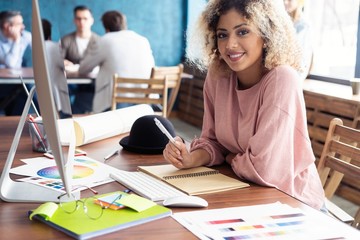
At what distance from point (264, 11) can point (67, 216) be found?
92 centimetres

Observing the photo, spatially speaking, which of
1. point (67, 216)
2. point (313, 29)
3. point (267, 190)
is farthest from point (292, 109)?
point (313, 29)

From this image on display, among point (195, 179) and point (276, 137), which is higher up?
point (276, 137)

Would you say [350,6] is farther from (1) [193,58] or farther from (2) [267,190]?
(2) [267,190]

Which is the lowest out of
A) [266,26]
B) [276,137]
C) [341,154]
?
[341,154]

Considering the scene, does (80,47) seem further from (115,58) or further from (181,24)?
(181,24)

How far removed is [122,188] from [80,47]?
3.97 meters

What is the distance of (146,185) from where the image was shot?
1421 millimetres

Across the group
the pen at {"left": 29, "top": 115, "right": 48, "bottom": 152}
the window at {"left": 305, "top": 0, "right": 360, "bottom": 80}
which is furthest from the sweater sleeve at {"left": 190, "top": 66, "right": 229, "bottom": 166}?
the window at {"left": 305, "top": 0, "right": 360, "bottom": 80}

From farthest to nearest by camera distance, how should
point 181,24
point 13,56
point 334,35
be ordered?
1. point 181,24
2. point 13,56
3. point 334,35

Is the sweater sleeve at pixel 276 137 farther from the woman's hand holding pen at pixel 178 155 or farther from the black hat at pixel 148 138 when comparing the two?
the black hat at pixel 148 138

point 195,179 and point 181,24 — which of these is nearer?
point 195,179

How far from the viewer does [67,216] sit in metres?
1.16

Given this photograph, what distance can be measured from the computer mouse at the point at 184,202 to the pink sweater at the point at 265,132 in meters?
0.27

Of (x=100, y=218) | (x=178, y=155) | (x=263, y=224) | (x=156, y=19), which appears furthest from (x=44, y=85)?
(x=156, y=19)
